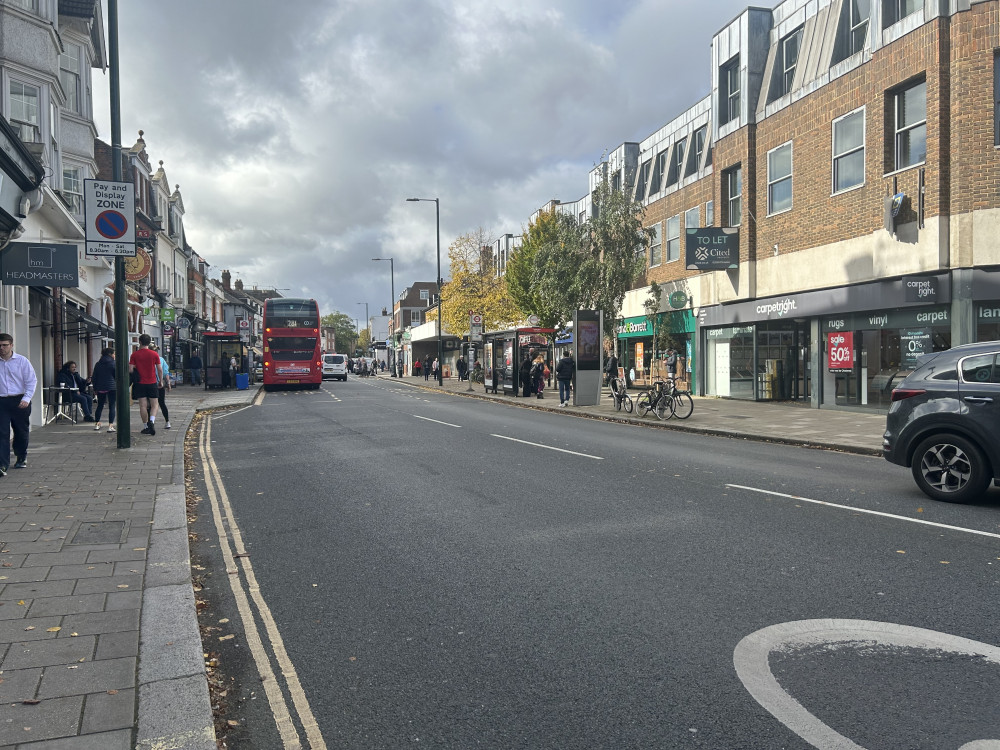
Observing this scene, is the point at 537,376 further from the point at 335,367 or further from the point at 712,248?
the point at 335,367

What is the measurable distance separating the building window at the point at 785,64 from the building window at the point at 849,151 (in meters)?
3.26

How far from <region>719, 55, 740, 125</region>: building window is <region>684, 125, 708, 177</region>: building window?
2.75 meters

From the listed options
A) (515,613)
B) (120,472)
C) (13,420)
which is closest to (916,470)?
(515,613)

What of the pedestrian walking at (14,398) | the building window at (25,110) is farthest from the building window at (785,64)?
the pedestrian walking at (14,398)

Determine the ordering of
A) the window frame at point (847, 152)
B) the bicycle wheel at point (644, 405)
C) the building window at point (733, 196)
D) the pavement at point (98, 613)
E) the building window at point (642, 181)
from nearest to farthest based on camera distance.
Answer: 1. the pavement at point (98, 613)
2. the window frame at point (847, 152)
3. the bicycle wheel at point (644, 405)
4. the building window at point (733, 196)
5. the building window at point (642, 181)

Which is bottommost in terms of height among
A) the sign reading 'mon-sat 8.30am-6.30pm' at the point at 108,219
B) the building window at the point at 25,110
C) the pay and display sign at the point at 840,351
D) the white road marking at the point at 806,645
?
the white road marking at the point at 806,645

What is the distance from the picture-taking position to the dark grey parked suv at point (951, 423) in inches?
295

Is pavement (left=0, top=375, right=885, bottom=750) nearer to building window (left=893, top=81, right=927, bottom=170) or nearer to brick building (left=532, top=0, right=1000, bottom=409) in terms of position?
brick building (left=532, top=0, right=1000, bottom=409)

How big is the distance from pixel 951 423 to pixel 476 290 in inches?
1513

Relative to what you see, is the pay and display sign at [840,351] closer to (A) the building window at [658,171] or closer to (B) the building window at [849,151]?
(B) the building window at [849,151]

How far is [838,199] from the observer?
19812 millimetres

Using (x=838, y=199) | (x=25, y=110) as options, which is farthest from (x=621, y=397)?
(x=25, y=110)

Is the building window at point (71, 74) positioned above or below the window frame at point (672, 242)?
above

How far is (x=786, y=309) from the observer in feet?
71.6
